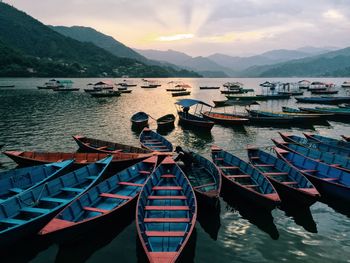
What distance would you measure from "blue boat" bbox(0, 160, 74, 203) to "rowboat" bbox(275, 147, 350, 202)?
19.7 metres

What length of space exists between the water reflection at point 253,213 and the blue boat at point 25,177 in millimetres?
13195

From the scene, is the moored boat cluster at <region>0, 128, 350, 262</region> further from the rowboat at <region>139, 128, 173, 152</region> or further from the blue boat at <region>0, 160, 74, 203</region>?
the rowboat at <region>139, 128, 173, 152</region>

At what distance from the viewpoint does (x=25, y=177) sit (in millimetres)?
19875

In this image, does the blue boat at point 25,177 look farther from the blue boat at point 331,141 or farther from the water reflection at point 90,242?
the blue boat at point 331,141

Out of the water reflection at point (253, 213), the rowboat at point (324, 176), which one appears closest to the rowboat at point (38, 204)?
the water reflection at point (253, 213)

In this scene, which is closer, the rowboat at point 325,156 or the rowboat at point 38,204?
the rowboat at point 38,204

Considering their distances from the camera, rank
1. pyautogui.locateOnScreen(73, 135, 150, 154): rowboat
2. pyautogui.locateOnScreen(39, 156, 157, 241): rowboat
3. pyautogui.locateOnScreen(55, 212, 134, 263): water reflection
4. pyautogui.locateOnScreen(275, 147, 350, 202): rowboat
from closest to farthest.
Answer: pyautogui.locateOnScreen(39, 156, 157, 241): rowboat
pyautogui.locateOnScreen(55, 212, 134, 263): water reflection
pyautogui.locateOnScreen(275, 147, 350, 202): rowboat
pyautogui.locateOnScreen(73, 135, 150, 154): rowboat

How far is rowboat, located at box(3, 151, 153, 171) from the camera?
2409 centimetres

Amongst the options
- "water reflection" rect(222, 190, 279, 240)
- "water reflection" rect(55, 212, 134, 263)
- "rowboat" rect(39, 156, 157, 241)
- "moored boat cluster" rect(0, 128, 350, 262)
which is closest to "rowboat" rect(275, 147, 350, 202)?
"moored boat cluster" rect(0, 128, 350, 262)

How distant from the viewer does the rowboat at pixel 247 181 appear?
17062mm

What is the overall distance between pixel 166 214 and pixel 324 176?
14449 millimetres

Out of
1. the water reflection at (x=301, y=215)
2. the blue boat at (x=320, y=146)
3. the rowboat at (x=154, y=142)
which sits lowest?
the water reflection at (x=301, y=215)

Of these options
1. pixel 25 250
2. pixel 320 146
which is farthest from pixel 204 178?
pixel 320 146

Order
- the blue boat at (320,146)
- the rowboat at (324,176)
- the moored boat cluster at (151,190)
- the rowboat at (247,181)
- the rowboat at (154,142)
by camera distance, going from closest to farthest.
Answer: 1. the moored boat cluster at (151,190)
2. the rowboat at (247,181)
3. the rowboat at (324,176)
4. the blue boat at (320,146)
5. the rowboat at (154,142)
